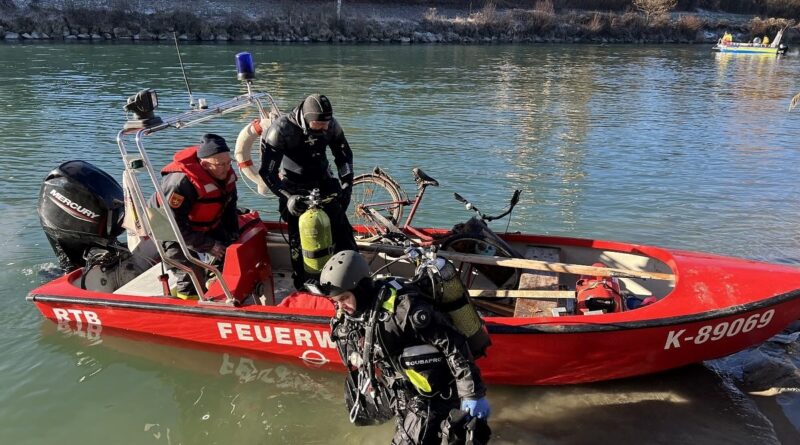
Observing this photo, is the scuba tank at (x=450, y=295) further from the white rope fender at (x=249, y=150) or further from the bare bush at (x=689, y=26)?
the bare bush at (x=689, y=26)

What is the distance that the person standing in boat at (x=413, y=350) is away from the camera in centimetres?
298

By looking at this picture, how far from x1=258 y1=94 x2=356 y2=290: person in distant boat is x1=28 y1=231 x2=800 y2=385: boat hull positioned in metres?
0.75

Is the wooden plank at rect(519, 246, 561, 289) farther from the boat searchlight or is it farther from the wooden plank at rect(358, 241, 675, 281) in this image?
the boat searchlight

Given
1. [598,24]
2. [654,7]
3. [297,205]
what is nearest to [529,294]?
[297,205]

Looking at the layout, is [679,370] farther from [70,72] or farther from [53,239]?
[70,72]

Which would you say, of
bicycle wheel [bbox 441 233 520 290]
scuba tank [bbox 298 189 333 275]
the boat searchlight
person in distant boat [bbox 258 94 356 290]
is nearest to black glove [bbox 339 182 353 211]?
person in distant boat [bbox 258 94 356 290]

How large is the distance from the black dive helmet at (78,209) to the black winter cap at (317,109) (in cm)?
245

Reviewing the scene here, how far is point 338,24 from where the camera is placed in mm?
40656

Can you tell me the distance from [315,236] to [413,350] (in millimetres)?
1945

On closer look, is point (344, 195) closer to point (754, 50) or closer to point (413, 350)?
point (413, 350)

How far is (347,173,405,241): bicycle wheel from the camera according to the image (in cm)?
665

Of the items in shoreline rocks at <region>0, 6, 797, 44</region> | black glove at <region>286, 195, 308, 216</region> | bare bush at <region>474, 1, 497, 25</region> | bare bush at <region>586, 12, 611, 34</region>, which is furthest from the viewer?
bare bush at <region>586, 12, 611, 34</region>

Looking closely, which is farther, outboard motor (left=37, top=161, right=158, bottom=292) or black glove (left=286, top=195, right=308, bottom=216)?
outboard motor (left=37, top=161, right=158, bottom=292)

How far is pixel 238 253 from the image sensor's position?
523 cm
